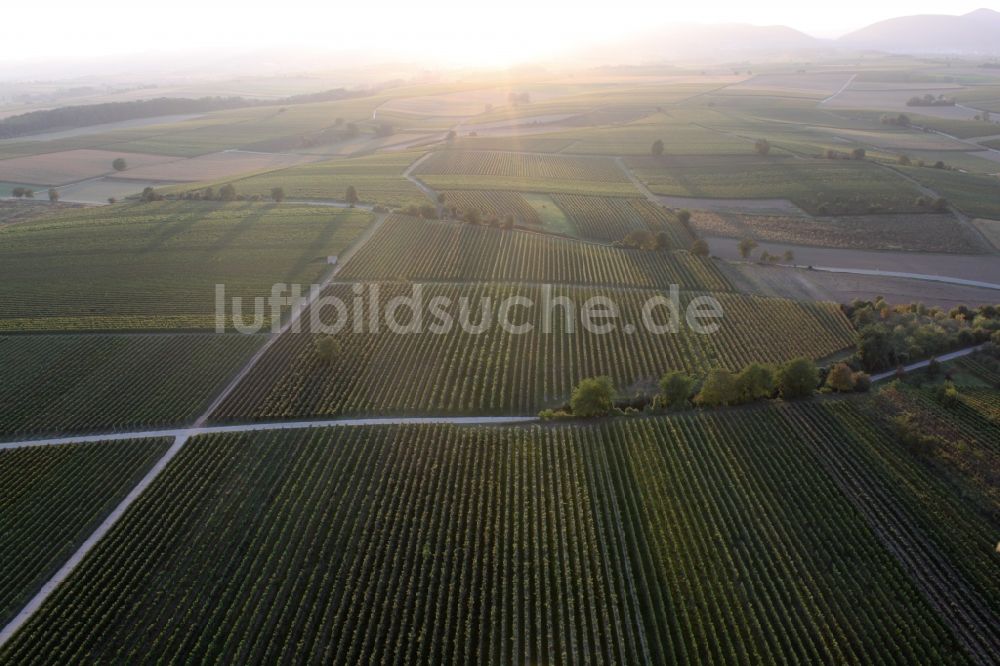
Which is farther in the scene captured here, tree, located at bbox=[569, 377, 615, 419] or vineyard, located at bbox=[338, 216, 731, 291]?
vineyard, located at bbox=[338, 216, 731, 291]

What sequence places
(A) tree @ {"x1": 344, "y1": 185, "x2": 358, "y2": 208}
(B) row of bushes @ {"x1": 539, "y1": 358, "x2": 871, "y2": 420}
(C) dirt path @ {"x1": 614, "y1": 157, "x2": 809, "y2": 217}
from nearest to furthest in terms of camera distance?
(B) row of bushes @ {"x1": 539, "y1": 358, "x2": 871, "y2": 420} < (C) dirt path @ {"x1": 614, "y1": 157, "x2": 809, "y2": 217} < (A) tree @ {"x1": 344, "y1": 185, "x2": 358, "y2": 208}

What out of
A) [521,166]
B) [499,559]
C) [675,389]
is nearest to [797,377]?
[675,389]

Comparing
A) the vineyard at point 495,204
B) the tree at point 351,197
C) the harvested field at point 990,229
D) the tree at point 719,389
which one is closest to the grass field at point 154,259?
the tree at point 351,197

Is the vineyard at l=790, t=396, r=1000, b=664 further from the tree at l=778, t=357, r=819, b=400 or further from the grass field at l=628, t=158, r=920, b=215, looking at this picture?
the grass field at l=628, t=158, r=920, b=215

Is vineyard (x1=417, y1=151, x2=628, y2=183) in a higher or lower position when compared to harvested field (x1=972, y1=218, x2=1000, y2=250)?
higher

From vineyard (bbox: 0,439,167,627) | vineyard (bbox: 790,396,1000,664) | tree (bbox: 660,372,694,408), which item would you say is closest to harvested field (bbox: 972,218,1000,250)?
vineyard (bbox: 790,396,1000,664)

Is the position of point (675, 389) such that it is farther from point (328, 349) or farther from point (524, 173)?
point (524, 173)

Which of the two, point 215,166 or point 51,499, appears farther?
point 215,166
